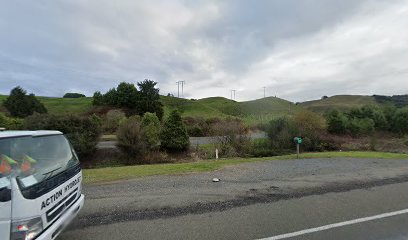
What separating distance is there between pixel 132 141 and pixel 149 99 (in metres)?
32.3

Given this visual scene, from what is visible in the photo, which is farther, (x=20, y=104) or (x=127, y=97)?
(x=127, y=97)

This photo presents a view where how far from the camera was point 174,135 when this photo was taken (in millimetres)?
19453

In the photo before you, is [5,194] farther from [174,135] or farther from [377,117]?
[377,117]

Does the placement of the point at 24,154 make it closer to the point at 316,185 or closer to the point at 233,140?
the point at 316,185

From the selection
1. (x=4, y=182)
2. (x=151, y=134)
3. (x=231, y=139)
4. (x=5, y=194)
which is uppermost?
(x=151, y=134)

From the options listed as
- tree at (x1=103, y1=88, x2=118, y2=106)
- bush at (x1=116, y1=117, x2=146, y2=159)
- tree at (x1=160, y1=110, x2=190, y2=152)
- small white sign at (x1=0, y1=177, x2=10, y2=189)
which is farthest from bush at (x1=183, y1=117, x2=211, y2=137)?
small white sign at (x1=0, y1=177, x2=10, y2=189)

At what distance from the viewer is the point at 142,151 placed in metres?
17.6

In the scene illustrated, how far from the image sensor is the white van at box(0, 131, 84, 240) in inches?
108

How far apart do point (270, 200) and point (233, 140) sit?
13.9 meters

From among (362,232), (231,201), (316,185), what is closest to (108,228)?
(231,201)

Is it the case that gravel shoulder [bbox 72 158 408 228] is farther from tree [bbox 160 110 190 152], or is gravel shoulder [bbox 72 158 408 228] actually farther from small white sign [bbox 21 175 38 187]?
tree [bbox 160 110 190 152]

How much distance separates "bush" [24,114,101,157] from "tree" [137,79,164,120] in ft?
95.8

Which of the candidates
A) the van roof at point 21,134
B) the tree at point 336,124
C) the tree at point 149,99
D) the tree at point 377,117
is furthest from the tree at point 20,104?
the tree at point 377,117

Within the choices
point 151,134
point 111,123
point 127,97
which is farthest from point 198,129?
point 127,97
